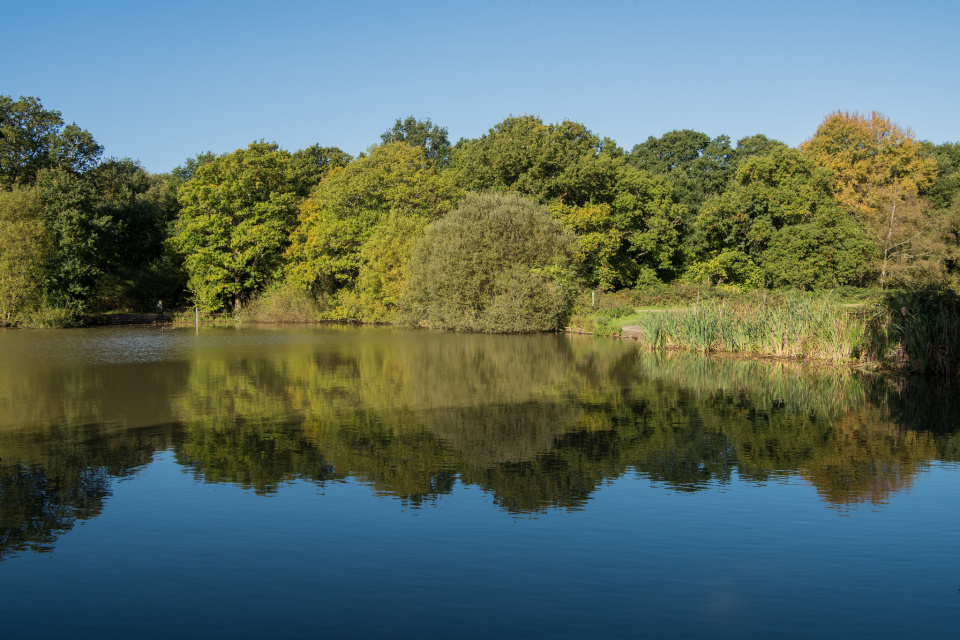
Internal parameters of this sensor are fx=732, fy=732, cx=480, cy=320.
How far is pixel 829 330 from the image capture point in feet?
72.1

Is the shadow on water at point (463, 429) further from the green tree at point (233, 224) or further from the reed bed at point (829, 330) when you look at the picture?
the green tree at point (233, 224)

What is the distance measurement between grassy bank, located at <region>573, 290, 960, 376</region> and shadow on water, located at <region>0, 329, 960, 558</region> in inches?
39.1

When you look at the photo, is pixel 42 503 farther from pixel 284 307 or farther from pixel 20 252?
pixel 20 252

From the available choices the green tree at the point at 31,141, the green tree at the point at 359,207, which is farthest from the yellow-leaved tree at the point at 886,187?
the green tree at the point at 31,141

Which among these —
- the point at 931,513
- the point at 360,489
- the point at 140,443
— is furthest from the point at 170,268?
the point at 931,513

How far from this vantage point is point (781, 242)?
146ft

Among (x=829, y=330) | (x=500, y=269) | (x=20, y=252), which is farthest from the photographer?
(x=20, y=252)

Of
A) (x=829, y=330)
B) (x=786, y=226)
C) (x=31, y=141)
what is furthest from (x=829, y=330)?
(x=31, y=141)

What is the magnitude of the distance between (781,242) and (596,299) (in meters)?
12.3

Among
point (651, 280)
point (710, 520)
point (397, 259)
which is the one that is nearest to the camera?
point (710, 520)

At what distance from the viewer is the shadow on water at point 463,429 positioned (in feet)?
32.8

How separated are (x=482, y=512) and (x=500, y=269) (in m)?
29.7

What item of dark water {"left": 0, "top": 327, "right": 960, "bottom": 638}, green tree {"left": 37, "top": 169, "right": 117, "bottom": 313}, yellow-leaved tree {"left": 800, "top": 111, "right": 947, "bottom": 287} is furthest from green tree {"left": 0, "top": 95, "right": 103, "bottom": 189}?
yellow-leaved tree {"left": 800, "top": 111, "right": 947, "bottom": 287}

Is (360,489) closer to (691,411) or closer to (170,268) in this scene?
(691,411)
